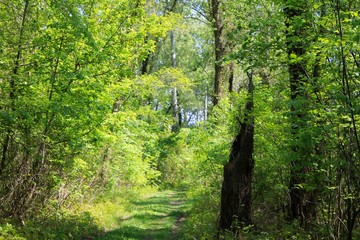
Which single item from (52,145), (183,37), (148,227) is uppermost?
(183,37)

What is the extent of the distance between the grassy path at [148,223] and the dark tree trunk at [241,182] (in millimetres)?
2785

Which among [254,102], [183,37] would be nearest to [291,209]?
[254,102]

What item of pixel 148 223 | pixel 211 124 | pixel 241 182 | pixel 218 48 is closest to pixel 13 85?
pixel 241 182

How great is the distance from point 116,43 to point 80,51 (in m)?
1.09

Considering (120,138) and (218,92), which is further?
(218,92)

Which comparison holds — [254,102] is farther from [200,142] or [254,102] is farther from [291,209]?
[200,142]

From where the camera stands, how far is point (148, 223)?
14094mm

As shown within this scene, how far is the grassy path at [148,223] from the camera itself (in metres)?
11.5

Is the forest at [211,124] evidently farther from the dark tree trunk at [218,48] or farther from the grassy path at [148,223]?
the dark tree trunk at [218,48]

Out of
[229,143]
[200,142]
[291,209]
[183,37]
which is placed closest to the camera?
[291,209]

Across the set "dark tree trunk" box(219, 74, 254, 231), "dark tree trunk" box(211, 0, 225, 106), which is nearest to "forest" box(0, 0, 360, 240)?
"dark tree trunk" box(219, 74, 254, 231)

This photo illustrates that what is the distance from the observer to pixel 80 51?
9.75 metres

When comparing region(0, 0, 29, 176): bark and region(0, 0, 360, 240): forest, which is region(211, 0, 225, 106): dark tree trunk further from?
region(0, 0, 29, 176): bark

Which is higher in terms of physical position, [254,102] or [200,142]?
[254,102]
